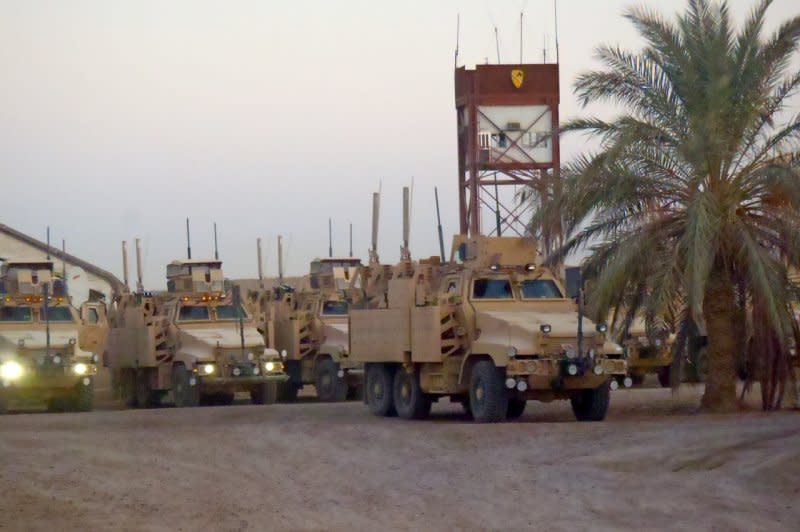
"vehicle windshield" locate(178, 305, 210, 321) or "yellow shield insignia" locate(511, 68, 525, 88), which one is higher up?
"yellow shield insignia" locate(511, 68, 525, 88)

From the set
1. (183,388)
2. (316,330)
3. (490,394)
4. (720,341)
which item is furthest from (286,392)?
(720,341)

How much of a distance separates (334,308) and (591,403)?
12.0 m

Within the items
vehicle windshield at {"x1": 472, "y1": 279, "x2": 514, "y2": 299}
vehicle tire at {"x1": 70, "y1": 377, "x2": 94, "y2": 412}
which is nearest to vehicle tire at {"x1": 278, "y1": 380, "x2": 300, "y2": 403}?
vehicle tire at {"x1": 70, "y1": 377, "x2": 94, "y2": 412}

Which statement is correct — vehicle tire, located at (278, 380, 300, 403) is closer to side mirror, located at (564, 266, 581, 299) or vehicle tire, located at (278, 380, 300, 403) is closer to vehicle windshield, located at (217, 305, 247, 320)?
vehicle windshield, located at (217, 305, 247, 320)

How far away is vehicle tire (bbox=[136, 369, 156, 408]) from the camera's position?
32.4 metres

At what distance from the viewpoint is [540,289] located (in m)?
23.7

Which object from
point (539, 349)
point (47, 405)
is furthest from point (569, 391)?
point (47, 405)

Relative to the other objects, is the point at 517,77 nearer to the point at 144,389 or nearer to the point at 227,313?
the point at 227,313

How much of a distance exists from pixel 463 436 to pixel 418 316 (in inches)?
164

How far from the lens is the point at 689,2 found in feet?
75.7

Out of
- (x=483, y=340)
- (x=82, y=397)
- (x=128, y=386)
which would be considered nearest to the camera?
(x=483, y=340)

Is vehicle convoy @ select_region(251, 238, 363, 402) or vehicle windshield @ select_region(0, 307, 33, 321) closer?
vehicle windshield @ select_region(0, 307, 33, 321)

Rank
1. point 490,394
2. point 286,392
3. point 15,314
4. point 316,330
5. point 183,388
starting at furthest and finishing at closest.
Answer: point 286,392 < point 316,330 < point 183,388 < point 15,314 < point 490,394

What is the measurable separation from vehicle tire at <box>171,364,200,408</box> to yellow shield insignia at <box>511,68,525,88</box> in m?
15.2
